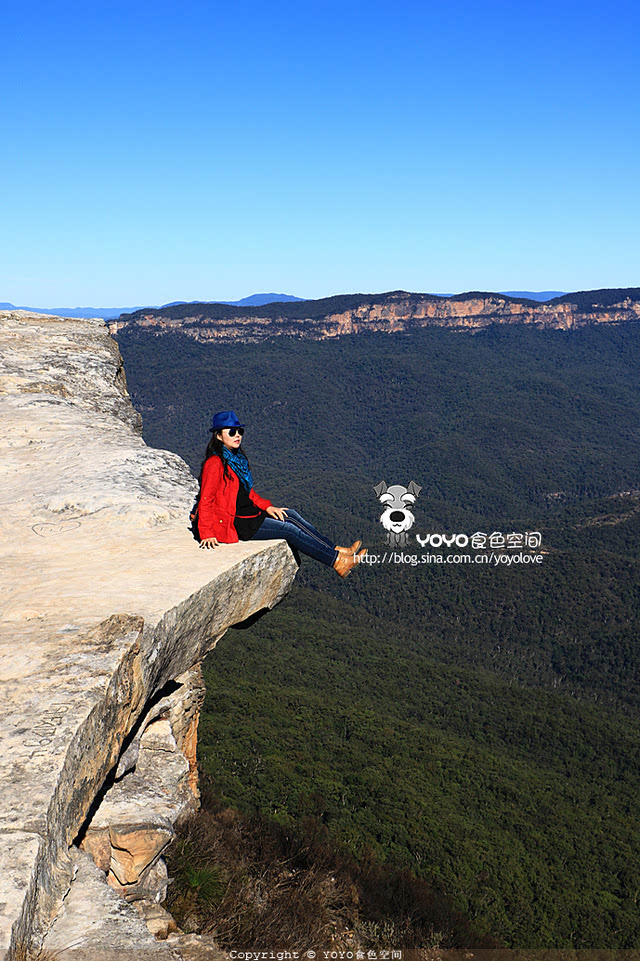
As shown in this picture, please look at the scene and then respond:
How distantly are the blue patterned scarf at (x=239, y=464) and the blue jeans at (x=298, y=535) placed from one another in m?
0.53

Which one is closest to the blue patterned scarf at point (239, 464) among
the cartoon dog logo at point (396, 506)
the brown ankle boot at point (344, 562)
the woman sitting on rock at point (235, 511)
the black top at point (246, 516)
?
the woman sitting on rock at point (235, 511)

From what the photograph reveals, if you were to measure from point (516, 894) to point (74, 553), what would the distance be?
117 feet

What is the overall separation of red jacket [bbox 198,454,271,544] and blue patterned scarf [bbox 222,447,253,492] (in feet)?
0.92

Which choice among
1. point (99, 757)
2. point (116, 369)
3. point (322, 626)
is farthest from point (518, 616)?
point (99, 757)

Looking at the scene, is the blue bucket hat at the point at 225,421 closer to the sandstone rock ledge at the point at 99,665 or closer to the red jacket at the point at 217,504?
the red jacket at the point at 217,504

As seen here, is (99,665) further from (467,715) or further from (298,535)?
(467,715)

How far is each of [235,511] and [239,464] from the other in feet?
2.26

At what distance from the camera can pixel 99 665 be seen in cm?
476

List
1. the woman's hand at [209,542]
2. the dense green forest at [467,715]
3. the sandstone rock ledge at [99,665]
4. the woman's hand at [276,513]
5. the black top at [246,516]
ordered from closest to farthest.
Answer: the sandstone rock ledge at [99,665] < the woman's hand at [209,542] < the black top at [246,516] < the woman's hand at [276,513] < the dense green forest at [467,715]

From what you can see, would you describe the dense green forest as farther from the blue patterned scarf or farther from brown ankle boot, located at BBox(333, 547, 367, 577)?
the blue patterned scarf

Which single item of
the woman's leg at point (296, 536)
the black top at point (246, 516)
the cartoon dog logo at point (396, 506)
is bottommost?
the cartoon dog logo at point (396, 506)

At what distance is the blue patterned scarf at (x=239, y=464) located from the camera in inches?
318

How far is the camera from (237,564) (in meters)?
6.95

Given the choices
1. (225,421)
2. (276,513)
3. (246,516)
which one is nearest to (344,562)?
(276,513)
